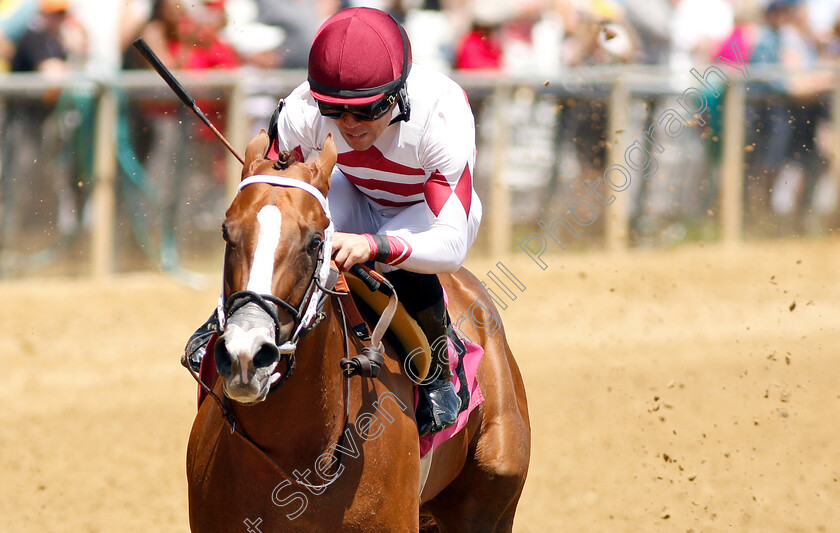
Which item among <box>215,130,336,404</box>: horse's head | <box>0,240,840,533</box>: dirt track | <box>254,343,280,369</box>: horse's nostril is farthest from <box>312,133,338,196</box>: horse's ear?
<box>0,240,840,533</box>: dirt track

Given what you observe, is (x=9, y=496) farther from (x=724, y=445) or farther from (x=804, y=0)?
(x=804, y=0)

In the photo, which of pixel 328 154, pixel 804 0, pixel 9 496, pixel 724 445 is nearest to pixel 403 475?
pixel 328 154

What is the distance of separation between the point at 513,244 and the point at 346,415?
6.92 metres

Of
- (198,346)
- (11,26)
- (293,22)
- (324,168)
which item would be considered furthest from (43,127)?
(324,168)

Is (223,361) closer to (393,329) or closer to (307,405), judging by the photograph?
(307,405)

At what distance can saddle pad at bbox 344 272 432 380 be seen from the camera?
3.58m

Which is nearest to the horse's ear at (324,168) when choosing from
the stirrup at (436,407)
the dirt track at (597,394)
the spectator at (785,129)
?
the stirrup at (436,407)

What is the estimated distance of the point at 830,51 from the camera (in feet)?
37.1

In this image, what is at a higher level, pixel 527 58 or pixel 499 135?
pixel 527 58

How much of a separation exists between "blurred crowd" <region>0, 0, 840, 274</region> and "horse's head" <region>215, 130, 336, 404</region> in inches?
240

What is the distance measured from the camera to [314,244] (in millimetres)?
2943

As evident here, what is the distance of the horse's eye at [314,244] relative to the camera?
9.58 feet

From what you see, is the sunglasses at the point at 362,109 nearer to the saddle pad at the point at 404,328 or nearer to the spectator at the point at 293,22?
the saddle pad at the point at 404,328

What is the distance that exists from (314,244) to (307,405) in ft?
1.76
